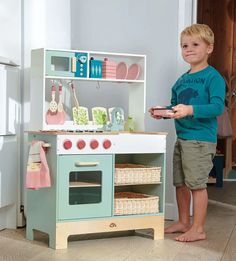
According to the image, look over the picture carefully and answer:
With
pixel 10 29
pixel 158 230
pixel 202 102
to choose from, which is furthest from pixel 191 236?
pixel 10 29

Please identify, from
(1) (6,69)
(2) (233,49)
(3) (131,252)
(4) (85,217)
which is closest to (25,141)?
(1) (6,69)

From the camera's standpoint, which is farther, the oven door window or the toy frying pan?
the toy frying pan

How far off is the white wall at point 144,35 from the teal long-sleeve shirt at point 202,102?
45 cm

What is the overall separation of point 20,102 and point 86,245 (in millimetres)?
795

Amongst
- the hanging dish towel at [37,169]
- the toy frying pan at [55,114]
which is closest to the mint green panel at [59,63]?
the toy frying pan at [55,114]

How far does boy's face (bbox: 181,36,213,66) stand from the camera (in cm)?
254

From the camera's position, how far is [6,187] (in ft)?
8.43

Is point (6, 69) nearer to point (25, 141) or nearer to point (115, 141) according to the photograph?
point (25, 141)

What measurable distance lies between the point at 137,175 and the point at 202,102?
45 cm

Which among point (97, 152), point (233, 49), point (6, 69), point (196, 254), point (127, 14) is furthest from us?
point (233, 49)

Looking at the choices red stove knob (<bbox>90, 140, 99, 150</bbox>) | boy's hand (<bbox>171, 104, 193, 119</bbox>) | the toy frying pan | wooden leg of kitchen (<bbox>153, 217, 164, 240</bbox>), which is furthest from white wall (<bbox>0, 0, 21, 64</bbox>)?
wooden leg of kitchen (<bbox>153, 217, 164, 240</bbox>)

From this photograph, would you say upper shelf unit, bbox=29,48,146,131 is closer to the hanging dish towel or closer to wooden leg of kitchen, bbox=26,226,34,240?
the hanging dish towel

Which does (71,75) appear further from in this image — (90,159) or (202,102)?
(202,102)

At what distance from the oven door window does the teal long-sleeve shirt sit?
1.58ft
